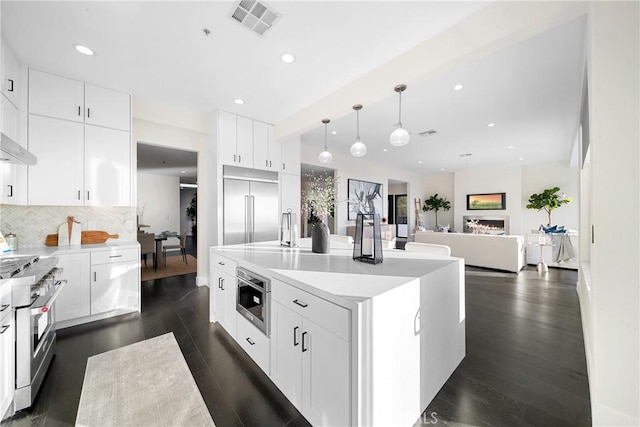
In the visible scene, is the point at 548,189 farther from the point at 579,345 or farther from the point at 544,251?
the point at 579,345

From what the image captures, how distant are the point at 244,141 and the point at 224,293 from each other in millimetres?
2595

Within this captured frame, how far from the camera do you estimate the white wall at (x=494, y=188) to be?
8.28 metres

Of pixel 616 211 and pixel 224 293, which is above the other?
pixel 616 211

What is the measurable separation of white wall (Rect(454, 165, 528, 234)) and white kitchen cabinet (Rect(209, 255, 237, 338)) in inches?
368

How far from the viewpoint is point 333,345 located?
122cm

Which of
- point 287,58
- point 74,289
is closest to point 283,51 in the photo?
point 287,58

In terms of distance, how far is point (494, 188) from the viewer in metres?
8.65

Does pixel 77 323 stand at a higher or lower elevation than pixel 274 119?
lower

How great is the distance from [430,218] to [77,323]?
35.9ft

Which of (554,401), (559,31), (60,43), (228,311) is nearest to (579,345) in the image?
(554,401)

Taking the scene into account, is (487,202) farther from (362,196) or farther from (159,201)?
(159,201)

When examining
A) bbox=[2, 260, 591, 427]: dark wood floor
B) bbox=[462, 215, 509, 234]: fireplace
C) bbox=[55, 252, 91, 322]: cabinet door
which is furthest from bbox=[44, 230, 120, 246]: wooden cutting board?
bbox=[462, 215, 509, 234]: fireplace

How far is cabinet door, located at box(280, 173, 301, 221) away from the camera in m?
4.58

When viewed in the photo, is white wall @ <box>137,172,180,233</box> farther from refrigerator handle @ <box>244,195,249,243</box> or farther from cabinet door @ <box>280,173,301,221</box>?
cabinet door @ <box>280,173,301,221</box>
